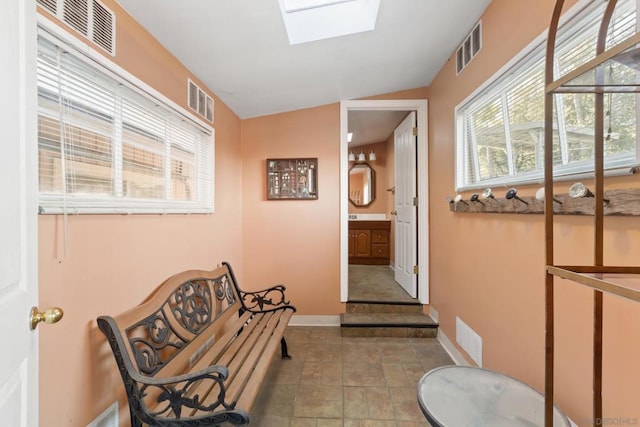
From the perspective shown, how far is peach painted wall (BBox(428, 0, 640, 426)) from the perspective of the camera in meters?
0.98

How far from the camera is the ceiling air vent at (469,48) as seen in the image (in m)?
1.98

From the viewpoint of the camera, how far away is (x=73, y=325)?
44.3 inches

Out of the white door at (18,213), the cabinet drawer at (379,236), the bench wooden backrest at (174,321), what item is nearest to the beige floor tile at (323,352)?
the bench wooden backrest at (174,321)

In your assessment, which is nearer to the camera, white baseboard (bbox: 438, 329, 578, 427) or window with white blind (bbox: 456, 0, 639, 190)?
window with white blind (bbox: 456, 0, 639, 190)

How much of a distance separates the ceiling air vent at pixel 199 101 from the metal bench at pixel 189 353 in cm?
126

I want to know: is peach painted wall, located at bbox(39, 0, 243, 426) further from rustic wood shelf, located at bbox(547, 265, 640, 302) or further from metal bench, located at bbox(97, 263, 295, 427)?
rustic wood shelf, located at bbox(547, 265, 640, 302)

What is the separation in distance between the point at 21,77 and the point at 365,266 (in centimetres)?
496

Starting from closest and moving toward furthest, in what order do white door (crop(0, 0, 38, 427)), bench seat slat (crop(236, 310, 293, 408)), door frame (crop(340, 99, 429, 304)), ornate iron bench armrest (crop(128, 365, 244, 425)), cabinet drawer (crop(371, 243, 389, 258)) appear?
white door (crop(0, 0, 38, 427)) < ornate iron bench armrest (crop(128, 365, 244, 425)) < bench seat slat (crop(236, 310, 293, 408)) < door frame (crop(340, 99, 429, 304)) < cabinet drawer (crop(371, 243, 389, 258))

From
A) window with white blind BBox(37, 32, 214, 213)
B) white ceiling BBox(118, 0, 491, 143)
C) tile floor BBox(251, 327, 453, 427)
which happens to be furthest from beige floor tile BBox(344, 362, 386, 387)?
white ceiling BBox(118, 0, 491, 143)

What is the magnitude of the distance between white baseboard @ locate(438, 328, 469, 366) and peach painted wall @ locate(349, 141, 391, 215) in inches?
119

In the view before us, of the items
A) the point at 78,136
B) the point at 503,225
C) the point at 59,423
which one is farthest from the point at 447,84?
the point at 59,423

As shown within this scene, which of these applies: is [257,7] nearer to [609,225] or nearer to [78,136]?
[78,136]

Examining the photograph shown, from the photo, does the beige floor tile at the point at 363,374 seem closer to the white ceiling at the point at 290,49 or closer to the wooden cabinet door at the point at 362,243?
the white ceiling at the point at 290,49

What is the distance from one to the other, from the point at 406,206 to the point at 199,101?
8.25ft
